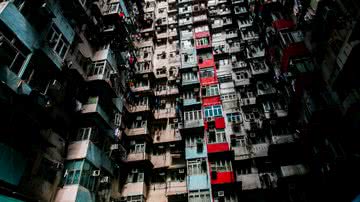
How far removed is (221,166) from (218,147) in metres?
1.80

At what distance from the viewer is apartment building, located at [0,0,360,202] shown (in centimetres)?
1348

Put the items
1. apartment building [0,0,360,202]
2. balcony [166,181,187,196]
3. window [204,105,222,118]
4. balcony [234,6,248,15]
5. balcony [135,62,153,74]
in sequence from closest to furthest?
apartment building [0,0,360,202] → balcony [166,181,187,196] → window [204,105,222,118] → balcony [135,62,153,74] → balcony [234,6,248,15]

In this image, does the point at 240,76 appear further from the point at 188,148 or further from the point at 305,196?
the point at 305,196

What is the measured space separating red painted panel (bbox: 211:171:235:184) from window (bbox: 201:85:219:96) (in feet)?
30.1

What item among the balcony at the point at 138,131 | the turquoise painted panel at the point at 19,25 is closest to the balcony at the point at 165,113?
the balcony at the point at 138,131

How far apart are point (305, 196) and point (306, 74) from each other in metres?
9.57

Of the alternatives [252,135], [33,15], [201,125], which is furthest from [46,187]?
[252,135]

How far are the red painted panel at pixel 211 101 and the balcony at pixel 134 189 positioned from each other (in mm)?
10723

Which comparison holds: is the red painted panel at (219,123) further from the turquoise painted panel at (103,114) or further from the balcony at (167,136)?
the turquoise painted panel at (103,114)

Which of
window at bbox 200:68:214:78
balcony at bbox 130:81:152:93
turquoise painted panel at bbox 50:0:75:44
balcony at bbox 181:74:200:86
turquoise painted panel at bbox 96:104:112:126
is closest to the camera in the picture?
turquoise painted panel at bbox 50:0:75:44

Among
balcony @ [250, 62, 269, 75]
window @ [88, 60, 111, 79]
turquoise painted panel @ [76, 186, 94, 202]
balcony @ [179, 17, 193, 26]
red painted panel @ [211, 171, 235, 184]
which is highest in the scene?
balcony @ [179, 17, 193, 26]

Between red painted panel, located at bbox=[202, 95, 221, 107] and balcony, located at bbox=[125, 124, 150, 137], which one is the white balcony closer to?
red painted panel, located at bbox=[202, 95, 221, 107]

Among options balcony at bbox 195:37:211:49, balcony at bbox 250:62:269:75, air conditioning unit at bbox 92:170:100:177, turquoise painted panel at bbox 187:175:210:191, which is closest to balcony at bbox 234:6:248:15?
balcony at bbox 195:37:211:49

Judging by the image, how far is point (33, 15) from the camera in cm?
1503
